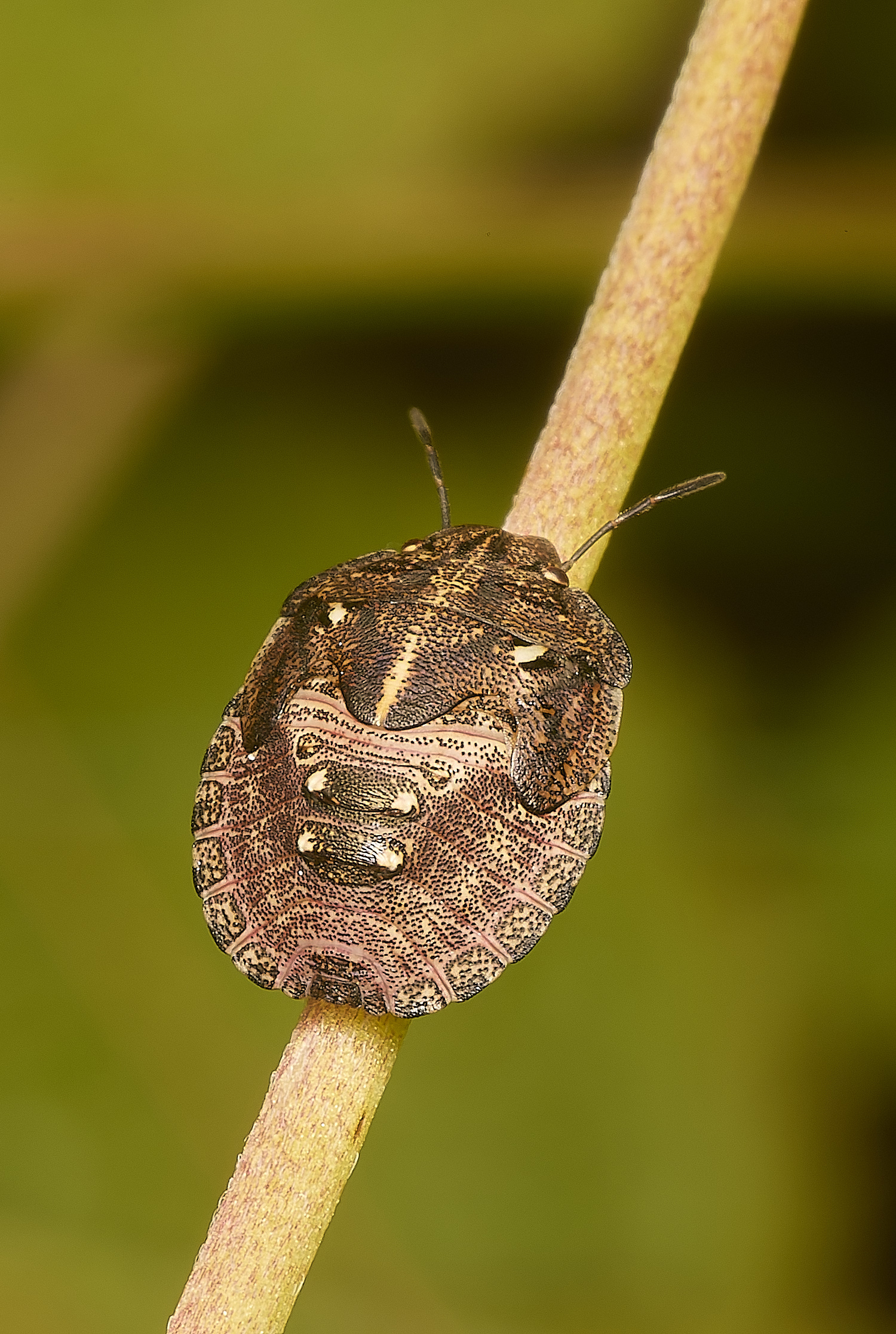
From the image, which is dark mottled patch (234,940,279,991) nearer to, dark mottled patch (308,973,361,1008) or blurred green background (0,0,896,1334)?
dark mottled patch (308,973,361,1008)

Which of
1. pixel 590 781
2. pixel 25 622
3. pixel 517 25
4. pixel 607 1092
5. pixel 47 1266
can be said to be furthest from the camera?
pixel 25 622

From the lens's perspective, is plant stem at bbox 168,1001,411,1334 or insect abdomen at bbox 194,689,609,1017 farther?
insect abdomen at bbox 194,689,609,1017

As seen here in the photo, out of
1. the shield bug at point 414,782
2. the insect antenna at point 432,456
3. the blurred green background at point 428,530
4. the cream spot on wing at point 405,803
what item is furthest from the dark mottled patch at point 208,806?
the blurred green background at point 428,530

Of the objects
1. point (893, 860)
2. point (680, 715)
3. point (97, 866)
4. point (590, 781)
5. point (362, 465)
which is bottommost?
point (97, 866)

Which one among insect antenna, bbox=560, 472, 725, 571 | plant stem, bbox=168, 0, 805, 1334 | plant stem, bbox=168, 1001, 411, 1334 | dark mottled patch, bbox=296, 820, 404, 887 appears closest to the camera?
plant stem, bbox=168, 1001, 411, 1334

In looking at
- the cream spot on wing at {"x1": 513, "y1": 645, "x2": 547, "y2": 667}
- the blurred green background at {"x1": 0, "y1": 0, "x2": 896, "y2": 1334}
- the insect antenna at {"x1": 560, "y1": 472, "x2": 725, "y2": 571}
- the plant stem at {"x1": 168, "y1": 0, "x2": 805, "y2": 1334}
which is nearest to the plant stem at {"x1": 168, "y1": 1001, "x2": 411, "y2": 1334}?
the plant stem at {"x1": 168, "y1": 0, "x2": 805, "y2": 1334}

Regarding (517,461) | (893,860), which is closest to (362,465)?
(517,461)

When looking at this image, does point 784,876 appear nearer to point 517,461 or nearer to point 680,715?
point 680,715

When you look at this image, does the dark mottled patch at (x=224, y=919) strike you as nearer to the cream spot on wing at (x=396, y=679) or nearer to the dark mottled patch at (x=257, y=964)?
the dark mottled patch at (x=257, y=964)
